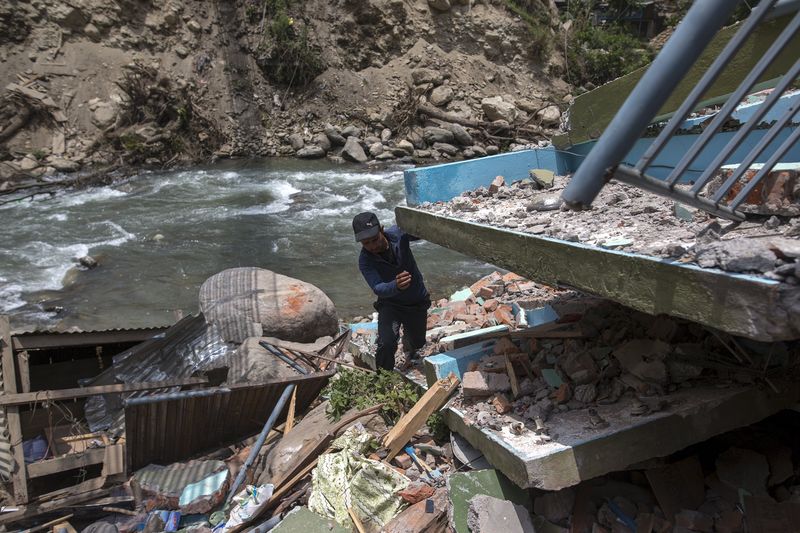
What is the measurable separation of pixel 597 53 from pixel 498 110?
6055 millimetres

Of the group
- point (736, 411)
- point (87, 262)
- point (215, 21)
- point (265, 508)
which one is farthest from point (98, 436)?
point (215, 21)

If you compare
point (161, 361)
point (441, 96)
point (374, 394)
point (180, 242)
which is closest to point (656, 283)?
point (374, 394)

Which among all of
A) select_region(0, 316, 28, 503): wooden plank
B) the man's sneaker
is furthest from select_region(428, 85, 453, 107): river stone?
select_region(0, 316, 28, 503): wooden plank

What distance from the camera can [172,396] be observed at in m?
4.06

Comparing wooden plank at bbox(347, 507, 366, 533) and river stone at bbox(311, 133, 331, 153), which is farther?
river stone at bbox(311, 133, 331, 153)

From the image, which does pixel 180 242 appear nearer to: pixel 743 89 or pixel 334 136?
pixel 334 136

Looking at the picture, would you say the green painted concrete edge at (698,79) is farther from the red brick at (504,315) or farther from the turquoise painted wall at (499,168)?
the red brick at (504,315)

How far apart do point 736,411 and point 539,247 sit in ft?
4.31

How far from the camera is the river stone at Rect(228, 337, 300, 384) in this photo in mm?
5328

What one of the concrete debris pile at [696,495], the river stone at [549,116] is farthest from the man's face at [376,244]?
the river stone at [549,116]

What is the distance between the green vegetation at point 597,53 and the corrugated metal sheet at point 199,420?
1940 cm

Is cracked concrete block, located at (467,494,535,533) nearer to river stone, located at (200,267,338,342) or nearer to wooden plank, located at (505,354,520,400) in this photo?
wooden plank, located at (505,354,520,400)

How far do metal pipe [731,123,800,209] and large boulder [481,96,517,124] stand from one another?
15.7 m

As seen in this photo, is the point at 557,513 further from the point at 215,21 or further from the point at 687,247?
the point at 215,21
